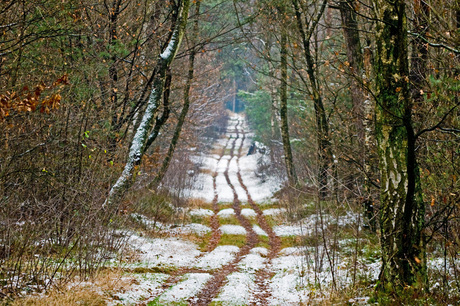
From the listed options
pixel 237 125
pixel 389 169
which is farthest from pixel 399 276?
pixel 237 125

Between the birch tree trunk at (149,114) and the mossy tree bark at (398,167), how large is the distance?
630cm

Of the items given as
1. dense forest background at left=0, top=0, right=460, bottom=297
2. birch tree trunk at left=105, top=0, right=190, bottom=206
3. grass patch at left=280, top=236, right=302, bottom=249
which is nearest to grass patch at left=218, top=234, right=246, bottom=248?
grass patch at left=280, top=236, right=302, bottom=249

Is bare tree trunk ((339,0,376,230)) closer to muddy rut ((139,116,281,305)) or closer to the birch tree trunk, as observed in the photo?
muddy rut ((139,116,281,305))

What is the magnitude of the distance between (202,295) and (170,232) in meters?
6.35

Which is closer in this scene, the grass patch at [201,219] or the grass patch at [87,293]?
the grass patch at [87,293]

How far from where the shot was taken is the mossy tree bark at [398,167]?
4949 millimetres

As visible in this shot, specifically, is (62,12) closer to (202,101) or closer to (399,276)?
(399,276)

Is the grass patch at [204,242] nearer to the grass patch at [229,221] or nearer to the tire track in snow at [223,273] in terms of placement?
the tire track in snow at [223,273]

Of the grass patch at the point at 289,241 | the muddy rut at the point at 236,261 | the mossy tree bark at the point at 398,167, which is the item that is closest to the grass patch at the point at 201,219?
the muddy rut at the point at 236,261

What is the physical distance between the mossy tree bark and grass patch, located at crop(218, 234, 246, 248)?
7.68m

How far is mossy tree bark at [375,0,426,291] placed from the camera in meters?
4.95

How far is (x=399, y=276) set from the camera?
5.03m

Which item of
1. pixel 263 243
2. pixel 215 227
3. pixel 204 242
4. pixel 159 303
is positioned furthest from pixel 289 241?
pixel 159 303

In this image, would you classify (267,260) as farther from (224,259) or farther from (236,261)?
(224,259)
